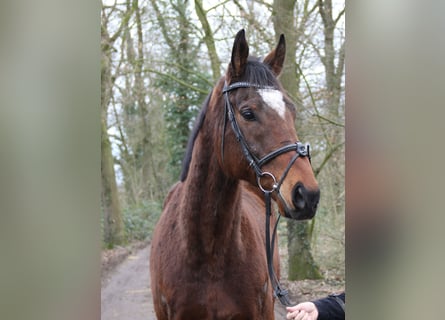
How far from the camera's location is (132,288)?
791 cm

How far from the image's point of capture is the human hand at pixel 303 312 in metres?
1.63

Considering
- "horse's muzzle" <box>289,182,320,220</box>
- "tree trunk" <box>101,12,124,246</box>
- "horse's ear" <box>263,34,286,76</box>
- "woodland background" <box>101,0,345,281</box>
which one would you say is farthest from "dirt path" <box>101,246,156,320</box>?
"horse's muzzle" <box>289,182,320,220</box>

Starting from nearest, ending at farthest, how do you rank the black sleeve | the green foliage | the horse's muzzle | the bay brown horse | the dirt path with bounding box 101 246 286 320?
the black sleeve, the horse's muzzle, the bay brown horse, the dirt path with bounding box 101 246 286 320, the green foliage

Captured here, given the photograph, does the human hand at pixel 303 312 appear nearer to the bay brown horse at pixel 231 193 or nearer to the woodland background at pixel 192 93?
the bay brown horse at pixel 231 193

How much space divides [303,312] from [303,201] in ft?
1.61

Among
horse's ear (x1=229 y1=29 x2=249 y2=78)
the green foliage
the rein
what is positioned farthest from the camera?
the green foliage

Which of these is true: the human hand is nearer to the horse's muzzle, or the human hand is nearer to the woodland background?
the horse's muzzle

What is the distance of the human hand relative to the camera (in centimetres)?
163

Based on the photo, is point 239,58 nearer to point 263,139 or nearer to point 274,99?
point 274,99

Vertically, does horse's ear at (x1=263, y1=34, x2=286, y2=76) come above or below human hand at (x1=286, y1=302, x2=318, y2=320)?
above

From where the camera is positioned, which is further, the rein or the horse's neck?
the horse's neck
